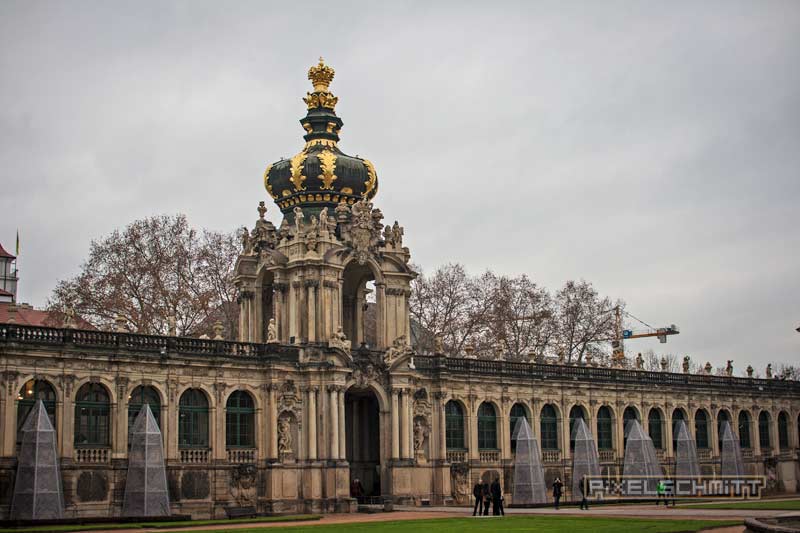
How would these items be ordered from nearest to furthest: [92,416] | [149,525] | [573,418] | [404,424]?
[149,525] < [92,416] < [404,424] < [573,418]

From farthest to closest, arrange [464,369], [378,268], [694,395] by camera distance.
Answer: [694,395], [464,369], [378,268]

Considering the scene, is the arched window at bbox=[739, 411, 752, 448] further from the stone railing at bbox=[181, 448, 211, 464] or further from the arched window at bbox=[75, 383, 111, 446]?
the arched window at bbox=[75, 383, 111, 446]

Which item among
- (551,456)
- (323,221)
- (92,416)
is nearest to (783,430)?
(551,456)

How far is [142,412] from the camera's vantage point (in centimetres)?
4319

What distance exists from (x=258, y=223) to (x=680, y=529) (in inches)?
1104

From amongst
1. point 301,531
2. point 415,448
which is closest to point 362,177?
point 415,448

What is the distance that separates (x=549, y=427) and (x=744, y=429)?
1937 cm

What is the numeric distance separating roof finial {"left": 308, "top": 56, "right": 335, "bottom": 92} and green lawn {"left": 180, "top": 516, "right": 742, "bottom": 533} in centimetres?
2531

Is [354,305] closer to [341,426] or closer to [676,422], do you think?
[341,426]

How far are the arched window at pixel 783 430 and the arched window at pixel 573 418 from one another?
66.9 ft

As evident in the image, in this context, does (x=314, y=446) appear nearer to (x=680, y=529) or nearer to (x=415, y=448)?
(x=415, y=448)

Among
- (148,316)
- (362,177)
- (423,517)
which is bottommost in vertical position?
(423,517)

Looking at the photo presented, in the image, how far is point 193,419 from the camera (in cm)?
4606

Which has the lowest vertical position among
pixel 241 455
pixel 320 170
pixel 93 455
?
pixel 241 455
